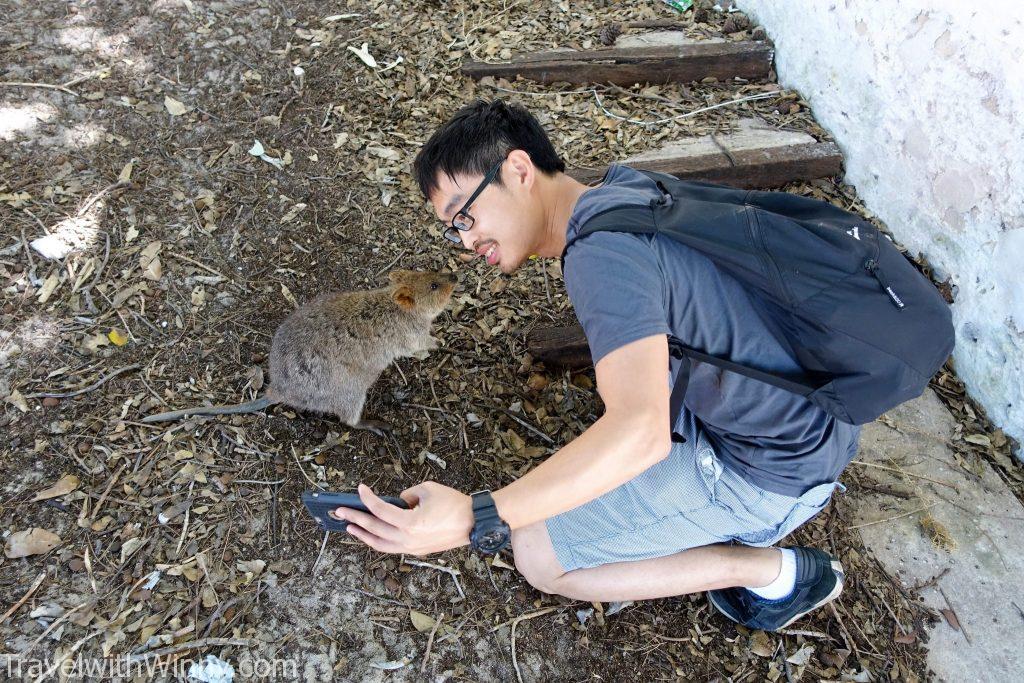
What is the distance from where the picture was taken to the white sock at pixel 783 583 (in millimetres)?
2805

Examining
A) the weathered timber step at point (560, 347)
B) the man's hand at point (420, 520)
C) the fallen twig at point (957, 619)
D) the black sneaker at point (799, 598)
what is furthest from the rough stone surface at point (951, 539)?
the man's hand at point (420, 520)

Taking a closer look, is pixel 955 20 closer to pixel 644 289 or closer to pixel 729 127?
pixel 729 127

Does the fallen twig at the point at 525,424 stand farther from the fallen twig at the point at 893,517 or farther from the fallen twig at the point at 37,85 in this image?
the fallen twig at the point at 37,85

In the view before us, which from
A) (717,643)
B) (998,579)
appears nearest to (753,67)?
(998,579)

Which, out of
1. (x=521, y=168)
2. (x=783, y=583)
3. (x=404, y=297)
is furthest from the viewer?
(x=404, y=297)

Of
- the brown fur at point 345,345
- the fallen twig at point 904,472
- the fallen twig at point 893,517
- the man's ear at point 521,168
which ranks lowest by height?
the fallen twig at point 893,517

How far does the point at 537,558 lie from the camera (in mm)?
2838

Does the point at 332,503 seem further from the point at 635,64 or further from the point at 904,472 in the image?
the point at 635,64

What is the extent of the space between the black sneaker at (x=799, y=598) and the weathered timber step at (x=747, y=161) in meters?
2.62

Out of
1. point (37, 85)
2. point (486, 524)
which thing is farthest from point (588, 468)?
point (37, 85)

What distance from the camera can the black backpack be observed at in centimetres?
209

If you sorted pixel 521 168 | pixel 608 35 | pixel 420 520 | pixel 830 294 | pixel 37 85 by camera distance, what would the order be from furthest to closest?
pixel 608 35 → pixel 37 85 → pixel 521 168 → pixel 830 294 → pixel 420 520

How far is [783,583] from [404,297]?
7.34 ft

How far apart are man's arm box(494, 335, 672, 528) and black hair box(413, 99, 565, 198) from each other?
1049mm
